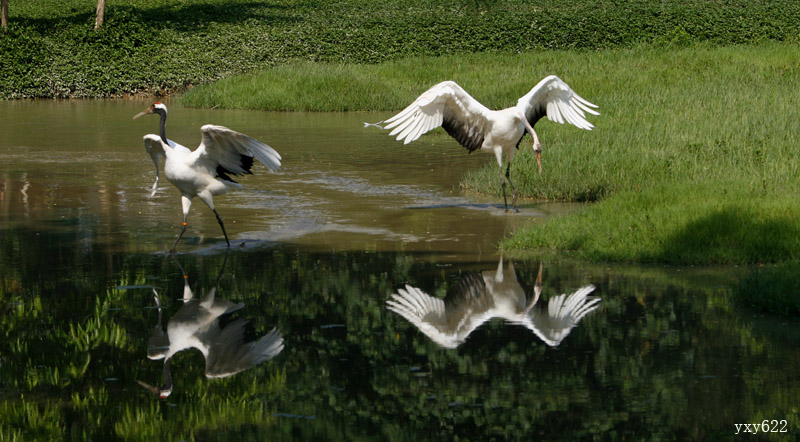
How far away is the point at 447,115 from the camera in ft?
43.5

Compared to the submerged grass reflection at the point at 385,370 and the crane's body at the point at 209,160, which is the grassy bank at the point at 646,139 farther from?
the crane's body at the point at 209,160

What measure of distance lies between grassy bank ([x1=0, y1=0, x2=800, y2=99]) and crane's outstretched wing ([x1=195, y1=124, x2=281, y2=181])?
65.9 ft

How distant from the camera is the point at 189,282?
959 centimetres

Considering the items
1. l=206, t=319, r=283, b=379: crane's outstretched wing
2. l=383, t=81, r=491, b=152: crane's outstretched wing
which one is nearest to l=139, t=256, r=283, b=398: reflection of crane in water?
l=206, t=319, r=283, b=379: crane's outstretched wing

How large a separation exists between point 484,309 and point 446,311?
0.32 meters

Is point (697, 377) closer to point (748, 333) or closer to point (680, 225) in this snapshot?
point (748, 333)

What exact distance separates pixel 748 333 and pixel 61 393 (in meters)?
4.80

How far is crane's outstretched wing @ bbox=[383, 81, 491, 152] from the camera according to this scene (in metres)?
12.8

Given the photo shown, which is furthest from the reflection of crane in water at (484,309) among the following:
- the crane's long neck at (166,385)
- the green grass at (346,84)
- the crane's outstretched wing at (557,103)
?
the green grass at (346,84)

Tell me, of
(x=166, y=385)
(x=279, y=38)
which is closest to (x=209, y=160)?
(x=166, y=385)

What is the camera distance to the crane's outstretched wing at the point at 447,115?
42.0ft

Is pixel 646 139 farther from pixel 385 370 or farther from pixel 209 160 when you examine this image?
pixel 385 370

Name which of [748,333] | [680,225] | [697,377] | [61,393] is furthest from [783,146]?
[61,393]

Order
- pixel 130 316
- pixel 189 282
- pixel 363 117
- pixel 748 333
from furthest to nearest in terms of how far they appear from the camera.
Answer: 1. pixel 363 117
2. pixel 189 282
3. pixel 130 316
4. pixel 748 333
